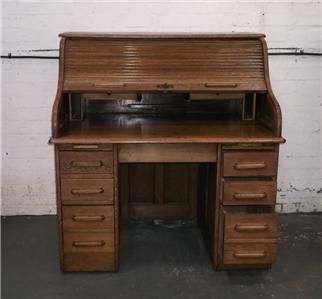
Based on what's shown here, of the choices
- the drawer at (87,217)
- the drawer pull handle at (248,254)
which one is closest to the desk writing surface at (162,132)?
the drawer at (87,217)

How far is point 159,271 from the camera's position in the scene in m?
2.79

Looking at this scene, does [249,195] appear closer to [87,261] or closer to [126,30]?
[87,261]

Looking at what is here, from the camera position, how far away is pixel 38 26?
3307 mm

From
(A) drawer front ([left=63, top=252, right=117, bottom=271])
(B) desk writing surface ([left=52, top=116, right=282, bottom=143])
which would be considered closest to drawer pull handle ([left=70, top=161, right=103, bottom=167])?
(B) desk writing surface ([left=52, top=116, right=282, bottom=143])

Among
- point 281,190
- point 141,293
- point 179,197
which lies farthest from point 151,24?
point 141,293

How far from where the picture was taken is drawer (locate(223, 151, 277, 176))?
2.60 meters

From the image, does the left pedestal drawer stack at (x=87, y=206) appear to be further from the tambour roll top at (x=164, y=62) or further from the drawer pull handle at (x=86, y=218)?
the tambour roll top at (x=164, y=62)

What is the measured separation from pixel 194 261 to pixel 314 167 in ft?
4.45

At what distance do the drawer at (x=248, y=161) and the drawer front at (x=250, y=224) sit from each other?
0.87 ft

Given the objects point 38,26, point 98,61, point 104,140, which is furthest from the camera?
point 38,26

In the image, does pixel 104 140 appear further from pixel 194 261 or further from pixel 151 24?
pixel 151 24

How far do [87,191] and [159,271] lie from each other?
0.67 meters

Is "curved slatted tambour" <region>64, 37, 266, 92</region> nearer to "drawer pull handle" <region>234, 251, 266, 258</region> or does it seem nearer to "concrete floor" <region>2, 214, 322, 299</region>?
"drawer pull handle" <region>234, 251, 266, 258</region>

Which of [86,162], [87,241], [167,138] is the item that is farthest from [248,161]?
[87,241]
